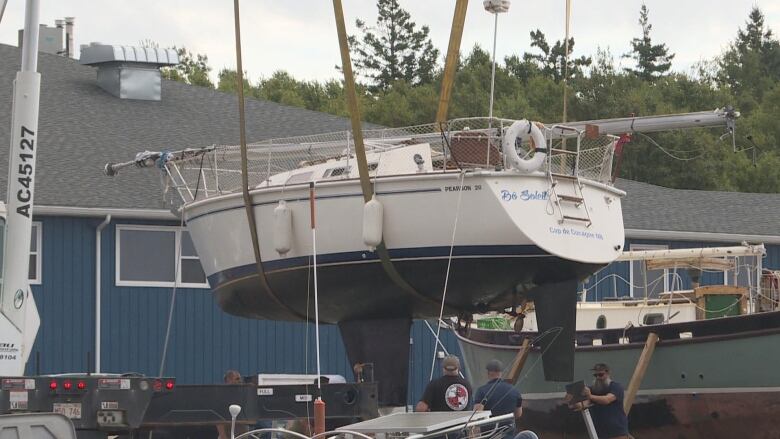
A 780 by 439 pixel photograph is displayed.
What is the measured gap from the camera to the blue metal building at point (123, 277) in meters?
26.1

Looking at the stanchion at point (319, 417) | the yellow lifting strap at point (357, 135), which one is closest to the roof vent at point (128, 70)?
the yellow lifting strap at point (357, 135)

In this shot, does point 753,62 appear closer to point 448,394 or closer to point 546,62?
point 546,62

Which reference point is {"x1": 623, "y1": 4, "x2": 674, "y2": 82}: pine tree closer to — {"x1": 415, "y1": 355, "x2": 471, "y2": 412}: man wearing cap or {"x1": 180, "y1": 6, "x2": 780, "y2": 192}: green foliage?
{"x1": 180, "y1": 6, "x2": 780, "y2": 192}: green foliage

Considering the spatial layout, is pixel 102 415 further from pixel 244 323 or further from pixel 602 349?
pixel 244 323

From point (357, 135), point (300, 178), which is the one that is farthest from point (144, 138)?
point (357, 135)

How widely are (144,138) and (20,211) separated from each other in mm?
14849

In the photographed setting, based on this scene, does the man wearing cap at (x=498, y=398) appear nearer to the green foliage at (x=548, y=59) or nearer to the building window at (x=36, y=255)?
the building window at (x=36, y=255)

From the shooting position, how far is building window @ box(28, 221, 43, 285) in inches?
1021

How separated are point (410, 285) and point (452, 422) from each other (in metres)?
5.32

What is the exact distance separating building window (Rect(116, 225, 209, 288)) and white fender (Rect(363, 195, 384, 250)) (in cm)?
940

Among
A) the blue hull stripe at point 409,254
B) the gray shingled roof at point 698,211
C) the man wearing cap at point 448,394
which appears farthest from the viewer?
the gray shingled roof at point 698,211

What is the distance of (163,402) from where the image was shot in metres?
15.1

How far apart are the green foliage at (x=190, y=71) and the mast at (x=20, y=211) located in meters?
45.2

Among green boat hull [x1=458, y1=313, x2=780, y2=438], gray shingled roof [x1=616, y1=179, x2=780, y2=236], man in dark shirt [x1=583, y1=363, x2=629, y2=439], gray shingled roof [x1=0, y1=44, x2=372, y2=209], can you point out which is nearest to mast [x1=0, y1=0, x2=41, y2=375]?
man in dark shirt [x1=583, y1=363, x2=629, y2=439]
